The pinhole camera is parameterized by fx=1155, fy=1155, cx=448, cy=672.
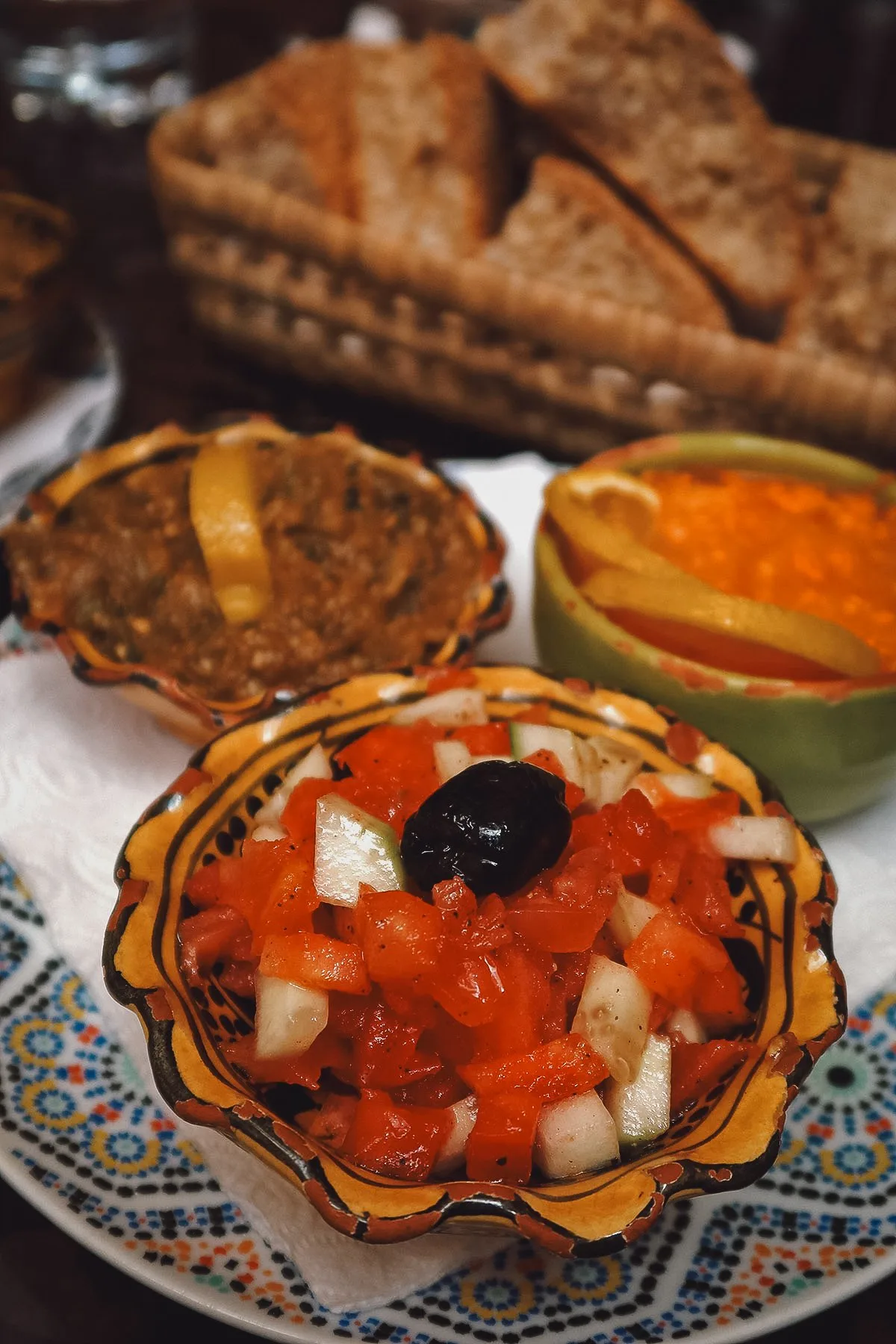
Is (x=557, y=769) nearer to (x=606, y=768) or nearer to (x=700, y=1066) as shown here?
(x=606, y=768)

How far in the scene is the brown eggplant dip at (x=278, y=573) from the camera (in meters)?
1.90

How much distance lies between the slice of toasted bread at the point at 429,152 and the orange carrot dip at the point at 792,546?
114cm

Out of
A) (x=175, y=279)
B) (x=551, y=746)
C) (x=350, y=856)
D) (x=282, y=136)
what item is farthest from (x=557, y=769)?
(x=175, y=279)

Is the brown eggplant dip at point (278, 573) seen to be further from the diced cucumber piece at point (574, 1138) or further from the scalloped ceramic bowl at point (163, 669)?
the diced cucumber piece at point (574, 1138)

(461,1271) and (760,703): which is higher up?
(760,703)

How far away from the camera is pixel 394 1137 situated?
1243 mm

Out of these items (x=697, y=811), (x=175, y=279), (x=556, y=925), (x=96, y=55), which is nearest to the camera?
(x=556, y=925)

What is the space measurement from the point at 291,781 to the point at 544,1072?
0.53 metres

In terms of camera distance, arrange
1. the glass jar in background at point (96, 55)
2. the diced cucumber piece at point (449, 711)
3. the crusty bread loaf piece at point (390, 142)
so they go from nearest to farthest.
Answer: the diced cucumber piece at point (449, 711)
the crusty bread loaf piece at point (390, 142)
the glass jar in background at point (96, 55)

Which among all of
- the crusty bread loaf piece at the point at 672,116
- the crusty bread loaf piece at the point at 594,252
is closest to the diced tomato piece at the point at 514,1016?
the crusty bread loaf piece at the point at 594,252

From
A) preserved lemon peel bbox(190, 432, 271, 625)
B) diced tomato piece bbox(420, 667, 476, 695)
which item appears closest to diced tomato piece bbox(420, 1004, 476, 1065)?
diced tomato piece bbox(420, 667, 476, 695)

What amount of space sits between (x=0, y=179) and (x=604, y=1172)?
2.89 meters

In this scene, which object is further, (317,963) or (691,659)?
(691,659)

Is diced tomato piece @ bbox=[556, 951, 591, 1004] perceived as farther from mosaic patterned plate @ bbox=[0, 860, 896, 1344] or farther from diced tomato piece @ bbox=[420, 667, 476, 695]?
diced tomato piece @ bbox=[420, 667, 476, 695]
